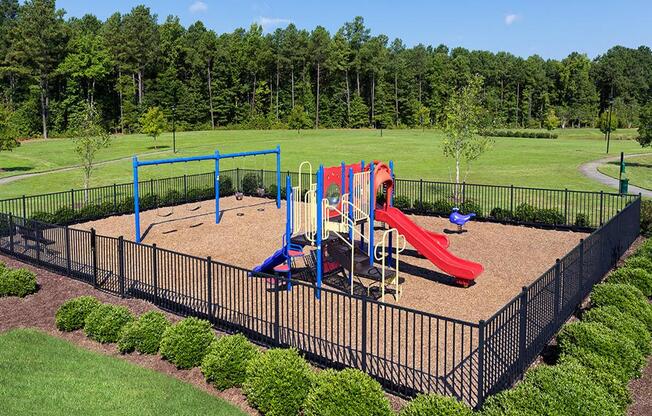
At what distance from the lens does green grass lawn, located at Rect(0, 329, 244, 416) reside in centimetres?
750

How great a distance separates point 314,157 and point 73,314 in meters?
36.8

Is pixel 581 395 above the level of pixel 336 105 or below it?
below

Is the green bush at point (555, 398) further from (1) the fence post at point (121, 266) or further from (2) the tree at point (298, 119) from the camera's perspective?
(2) the tree at point (298, 119)

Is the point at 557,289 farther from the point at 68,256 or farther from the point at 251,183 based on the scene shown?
the point at 251,183

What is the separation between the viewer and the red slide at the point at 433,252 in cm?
1283

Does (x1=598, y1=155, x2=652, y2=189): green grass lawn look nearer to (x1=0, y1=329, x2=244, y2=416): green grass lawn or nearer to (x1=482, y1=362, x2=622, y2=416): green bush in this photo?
(x1=482, y1=362, x2=622, y2=416): green bush

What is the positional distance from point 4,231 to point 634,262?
53.0 feet

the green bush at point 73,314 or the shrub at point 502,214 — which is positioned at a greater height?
the shrub at point 502,214

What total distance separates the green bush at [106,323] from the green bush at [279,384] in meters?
Result: 3.47

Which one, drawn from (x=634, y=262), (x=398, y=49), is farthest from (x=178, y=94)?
(x=634, y=262)

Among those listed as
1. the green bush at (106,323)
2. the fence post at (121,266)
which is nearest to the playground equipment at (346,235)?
the fence post at (121,266)

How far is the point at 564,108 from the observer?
98.9 m

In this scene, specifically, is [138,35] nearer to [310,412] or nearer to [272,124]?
[272,124]

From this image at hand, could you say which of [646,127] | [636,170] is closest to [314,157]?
[636,170]
